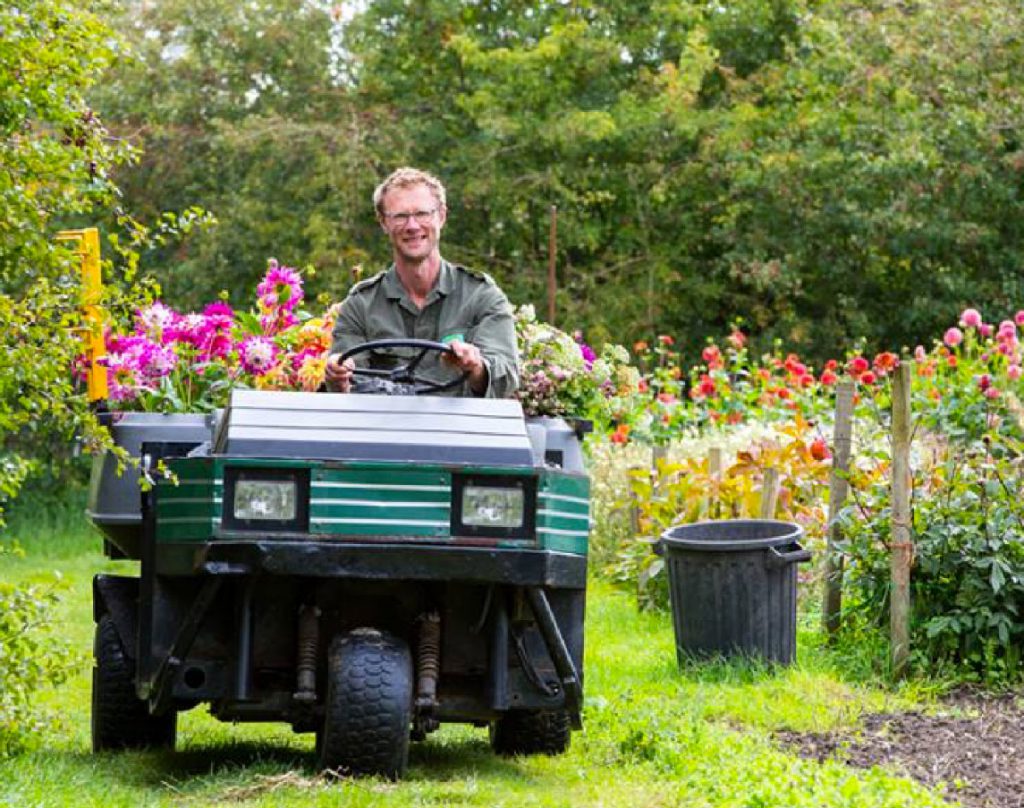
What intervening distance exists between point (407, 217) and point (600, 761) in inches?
74.3

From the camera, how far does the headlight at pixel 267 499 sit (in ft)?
18.4

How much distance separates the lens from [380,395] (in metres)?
6.14

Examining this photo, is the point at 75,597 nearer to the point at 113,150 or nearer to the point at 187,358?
the point at 187,358

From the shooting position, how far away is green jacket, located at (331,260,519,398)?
682cm

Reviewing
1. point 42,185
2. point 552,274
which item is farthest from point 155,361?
point 552,274

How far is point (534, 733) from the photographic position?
667 cm

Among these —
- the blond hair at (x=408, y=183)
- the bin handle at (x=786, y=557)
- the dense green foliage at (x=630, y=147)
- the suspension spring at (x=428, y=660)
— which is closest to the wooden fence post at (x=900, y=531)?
the bin handle at (x=786, y=557)

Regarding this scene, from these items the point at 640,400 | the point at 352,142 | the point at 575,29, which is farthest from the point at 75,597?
the point at 575,29

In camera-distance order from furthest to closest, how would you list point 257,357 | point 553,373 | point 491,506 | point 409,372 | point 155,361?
point 553,373
point 257,357
point 155,361
point 409,372
point 491,506

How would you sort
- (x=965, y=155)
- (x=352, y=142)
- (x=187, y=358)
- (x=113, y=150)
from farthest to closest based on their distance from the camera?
(x=352, y=142)
(x=965, y=155)
(x=187, y=358)
(x=113, y=150)

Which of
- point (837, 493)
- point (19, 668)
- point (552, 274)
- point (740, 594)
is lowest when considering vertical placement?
point (19, 668)

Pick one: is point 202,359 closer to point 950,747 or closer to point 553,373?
point 553,373

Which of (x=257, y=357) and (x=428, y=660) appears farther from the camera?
(x=257, y=357)

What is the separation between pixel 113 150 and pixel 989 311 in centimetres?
1638
